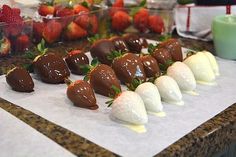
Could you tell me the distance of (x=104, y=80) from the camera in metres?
0.69

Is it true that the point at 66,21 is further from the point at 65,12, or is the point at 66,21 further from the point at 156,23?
the point at 156,23

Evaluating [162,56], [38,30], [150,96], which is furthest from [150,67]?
[38,30]

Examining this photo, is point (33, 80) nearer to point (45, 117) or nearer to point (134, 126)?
point (45, 117)

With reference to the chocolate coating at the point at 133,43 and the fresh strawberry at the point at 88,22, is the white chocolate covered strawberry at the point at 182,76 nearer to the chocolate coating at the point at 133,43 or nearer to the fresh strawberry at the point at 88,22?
the chocolate coating at the point at 133,43

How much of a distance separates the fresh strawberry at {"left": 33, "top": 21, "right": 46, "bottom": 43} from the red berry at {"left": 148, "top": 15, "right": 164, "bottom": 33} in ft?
1.14

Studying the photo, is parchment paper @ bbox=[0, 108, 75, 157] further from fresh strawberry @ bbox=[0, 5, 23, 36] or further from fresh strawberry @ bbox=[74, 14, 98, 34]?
fresh strawberry @ bbox=[74, 14, 98, 34]

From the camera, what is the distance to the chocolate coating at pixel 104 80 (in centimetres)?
69

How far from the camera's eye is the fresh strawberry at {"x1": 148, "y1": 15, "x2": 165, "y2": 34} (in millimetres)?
1147

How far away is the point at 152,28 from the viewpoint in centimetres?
116

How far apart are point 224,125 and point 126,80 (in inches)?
8.8

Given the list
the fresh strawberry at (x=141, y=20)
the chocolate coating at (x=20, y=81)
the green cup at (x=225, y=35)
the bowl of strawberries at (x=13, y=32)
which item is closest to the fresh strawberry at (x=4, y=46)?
the bowl of strawberries at (x=13, y=32)

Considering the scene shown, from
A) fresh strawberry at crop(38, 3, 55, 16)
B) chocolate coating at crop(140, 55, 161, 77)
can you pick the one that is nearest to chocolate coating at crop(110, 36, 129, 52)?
chocolate coating at crop(140, 55, 161, 77)

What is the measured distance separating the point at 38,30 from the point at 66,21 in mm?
85

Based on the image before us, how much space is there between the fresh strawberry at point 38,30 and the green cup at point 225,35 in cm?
46
